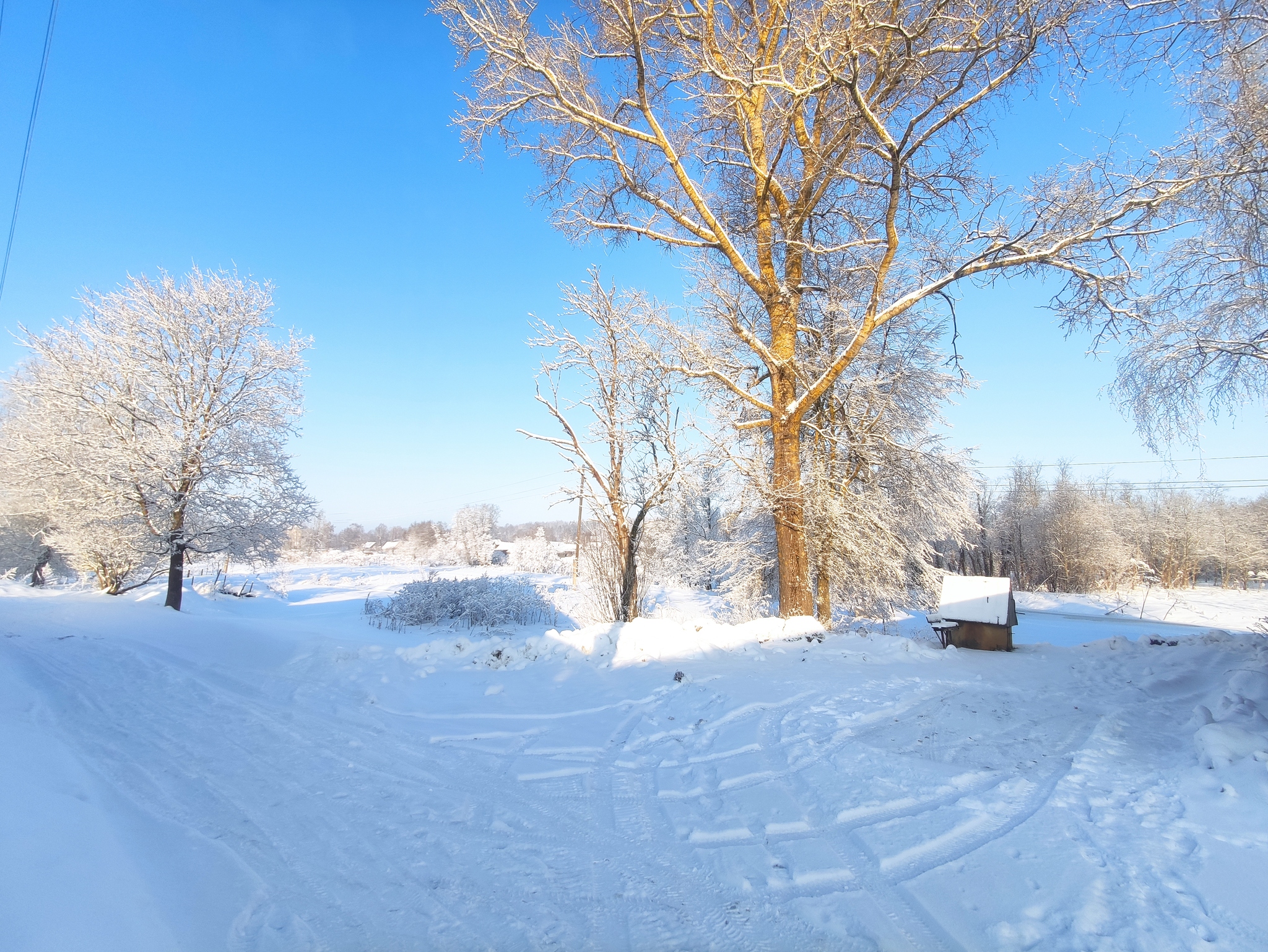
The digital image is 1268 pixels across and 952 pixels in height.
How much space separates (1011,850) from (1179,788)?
1212 mm

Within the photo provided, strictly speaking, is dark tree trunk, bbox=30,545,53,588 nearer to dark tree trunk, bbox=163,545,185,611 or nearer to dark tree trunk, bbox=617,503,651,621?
dark tree trunk, bbox=163,545,185,611

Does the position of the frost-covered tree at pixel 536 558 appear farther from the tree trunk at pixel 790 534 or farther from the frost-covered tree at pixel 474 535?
the tree trunk at pixel 790 534

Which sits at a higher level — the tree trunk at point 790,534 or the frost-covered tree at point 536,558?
the tree trunk at point 790,534

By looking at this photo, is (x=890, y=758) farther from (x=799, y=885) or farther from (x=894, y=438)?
(x=894, y=438)

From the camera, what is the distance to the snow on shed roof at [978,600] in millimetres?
8141

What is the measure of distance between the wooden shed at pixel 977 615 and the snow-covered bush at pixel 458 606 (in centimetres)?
1178

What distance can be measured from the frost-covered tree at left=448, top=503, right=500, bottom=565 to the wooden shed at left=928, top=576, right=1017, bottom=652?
181 feet

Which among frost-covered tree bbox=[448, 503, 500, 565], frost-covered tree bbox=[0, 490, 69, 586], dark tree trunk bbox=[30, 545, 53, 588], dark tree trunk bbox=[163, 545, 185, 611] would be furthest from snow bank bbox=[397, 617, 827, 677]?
frost-covered tree bbox=[448, 503, 500, 565]

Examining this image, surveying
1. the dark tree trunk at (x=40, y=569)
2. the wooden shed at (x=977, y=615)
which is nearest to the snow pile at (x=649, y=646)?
the wooden shed at (x=977, y=615)

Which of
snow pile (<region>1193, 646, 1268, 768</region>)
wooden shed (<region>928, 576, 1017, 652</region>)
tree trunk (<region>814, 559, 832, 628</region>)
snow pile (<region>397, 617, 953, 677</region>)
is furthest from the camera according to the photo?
tree trunk (<region>814, 559, 832, 628</region>)

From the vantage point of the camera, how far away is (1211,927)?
1.81 metres

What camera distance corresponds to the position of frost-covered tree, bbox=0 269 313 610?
43.4 feet

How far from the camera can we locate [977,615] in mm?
8297

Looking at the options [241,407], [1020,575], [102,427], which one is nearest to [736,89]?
[241,407]
